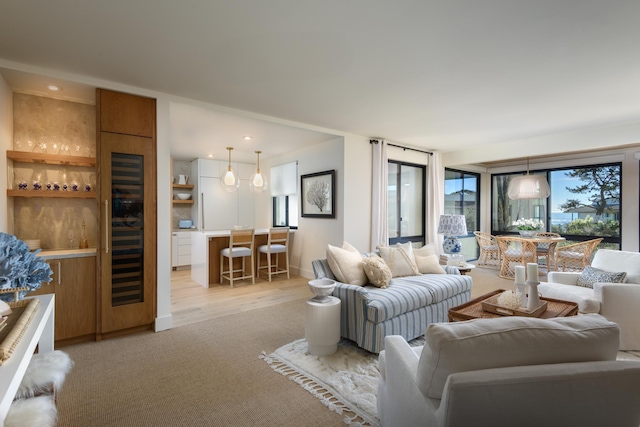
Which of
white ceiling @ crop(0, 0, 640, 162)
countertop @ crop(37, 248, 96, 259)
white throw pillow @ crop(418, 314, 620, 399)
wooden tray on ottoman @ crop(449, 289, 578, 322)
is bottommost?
wooden tray on ottoman @ crop(449, 289, 578, 322)

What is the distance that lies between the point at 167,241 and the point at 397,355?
278cm

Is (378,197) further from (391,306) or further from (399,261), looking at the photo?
(391,306)

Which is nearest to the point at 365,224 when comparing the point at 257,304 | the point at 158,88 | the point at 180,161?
the point at 257,304

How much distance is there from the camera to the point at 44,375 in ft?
4.32

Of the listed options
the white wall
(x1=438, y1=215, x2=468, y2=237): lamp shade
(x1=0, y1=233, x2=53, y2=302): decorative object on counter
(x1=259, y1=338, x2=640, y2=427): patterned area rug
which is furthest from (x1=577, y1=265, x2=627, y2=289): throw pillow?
the white wall

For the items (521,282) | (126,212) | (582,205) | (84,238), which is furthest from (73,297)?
(582,205)

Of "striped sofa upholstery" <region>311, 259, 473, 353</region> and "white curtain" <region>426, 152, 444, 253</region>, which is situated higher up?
"white curtain" <region>426, 152, 444, 253</region>

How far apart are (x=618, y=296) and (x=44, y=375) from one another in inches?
165

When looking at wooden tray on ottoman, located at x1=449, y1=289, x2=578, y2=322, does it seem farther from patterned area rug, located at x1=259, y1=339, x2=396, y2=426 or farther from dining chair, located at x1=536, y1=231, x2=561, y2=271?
dining chair, located at x1=536, y1=231, x2=561, y2=271

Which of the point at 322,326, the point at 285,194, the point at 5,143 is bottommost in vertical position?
the point at 322,326

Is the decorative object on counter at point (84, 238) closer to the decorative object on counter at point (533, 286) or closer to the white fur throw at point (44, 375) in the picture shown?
the white fur throw at point (44, 375)

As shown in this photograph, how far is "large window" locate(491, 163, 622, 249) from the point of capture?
5.89 meters

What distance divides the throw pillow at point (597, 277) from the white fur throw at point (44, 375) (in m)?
4.36

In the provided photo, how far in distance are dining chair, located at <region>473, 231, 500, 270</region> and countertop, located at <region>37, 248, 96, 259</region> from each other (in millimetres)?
6826
